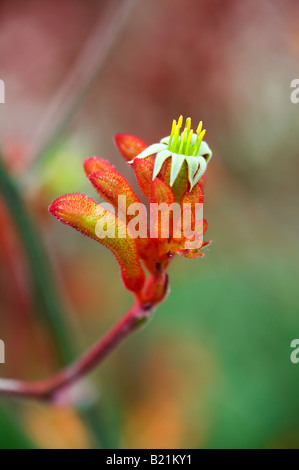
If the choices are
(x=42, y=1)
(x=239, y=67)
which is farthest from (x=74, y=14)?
A: (x=239, y=67)

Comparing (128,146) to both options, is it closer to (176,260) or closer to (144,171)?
(144,171)

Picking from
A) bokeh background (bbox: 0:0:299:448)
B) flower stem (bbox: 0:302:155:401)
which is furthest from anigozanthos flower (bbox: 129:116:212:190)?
bokeh background (bbox: 0:0:299:448)

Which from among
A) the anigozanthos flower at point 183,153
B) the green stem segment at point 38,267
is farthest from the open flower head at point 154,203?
the green stem segment at point 38,267

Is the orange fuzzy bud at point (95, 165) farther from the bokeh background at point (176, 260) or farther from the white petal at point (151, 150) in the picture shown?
the bokeh background at point (176, 260)

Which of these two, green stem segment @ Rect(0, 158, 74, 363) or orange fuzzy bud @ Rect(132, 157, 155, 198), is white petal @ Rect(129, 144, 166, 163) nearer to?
orange fuzzy bud @ Rect(132, 157, 155, 198)

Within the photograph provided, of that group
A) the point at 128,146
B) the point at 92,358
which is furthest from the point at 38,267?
the point at 128,146
